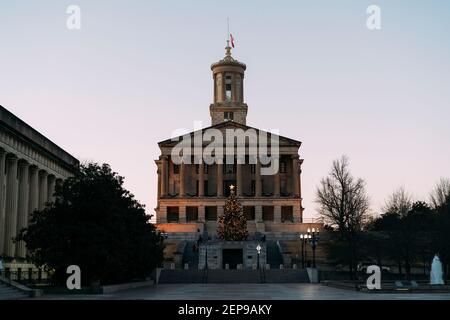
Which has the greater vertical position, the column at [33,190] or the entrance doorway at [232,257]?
the column at [33,190]

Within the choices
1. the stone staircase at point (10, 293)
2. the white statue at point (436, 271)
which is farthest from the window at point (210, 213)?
the stone staircase at point (10, 293)

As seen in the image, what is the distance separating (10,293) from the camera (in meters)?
29.4

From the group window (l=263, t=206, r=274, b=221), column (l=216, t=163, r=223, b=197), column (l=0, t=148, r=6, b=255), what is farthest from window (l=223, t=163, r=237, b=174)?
column (l=0, t=148, r=6, b=255)


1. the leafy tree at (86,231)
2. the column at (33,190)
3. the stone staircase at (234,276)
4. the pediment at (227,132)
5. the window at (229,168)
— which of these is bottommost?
the stone staircase at (234,276)

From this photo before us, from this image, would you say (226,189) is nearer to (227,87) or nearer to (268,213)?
(268,213)

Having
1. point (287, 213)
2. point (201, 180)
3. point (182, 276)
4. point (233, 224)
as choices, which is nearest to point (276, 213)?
point (287, 213)

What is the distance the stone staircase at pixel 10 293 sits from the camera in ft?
93.5

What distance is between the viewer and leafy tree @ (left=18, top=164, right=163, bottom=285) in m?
35.3

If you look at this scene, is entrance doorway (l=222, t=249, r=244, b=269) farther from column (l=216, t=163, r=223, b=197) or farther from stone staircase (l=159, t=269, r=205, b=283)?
column (l=216, t=163, r=223, b=197)

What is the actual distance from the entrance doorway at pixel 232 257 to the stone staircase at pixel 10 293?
131 feet

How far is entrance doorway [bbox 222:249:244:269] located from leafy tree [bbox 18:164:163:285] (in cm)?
2871

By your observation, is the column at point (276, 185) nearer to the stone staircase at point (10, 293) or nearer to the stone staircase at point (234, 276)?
the stone staircase at point (234, 276)

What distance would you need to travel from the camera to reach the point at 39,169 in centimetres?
5334

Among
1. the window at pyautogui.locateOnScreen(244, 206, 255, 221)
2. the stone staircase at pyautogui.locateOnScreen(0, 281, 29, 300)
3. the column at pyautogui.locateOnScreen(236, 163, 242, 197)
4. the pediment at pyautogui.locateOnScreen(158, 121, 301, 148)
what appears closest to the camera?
the stone staircase at pyautogui.locateOnScreen(0, 281, 29, 300)
